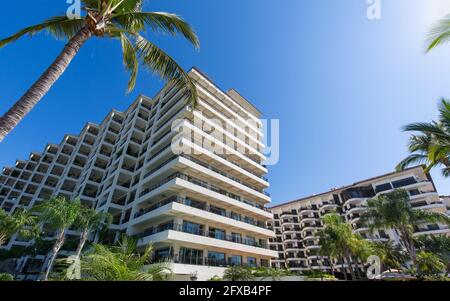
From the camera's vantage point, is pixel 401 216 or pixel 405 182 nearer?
pixel 401 216

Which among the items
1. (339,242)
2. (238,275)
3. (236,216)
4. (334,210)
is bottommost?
(238,275)

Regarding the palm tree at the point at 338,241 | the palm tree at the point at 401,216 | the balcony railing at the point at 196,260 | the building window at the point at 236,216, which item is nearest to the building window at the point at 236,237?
the building window at the point at 236,216

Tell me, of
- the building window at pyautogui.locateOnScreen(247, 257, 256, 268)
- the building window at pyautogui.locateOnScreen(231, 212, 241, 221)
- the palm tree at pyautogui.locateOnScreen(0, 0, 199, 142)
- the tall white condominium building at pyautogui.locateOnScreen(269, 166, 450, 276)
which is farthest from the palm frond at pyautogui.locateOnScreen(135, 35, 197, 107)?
the tall white condominium building at pyautogui.locateOnScreen(269, 166, 450, 276)

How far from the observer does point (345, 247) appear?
31.1m

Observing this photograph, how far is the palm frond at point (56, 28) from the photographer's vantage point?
6.87 metres

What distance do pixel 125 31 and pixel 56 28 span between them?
8.28 feet

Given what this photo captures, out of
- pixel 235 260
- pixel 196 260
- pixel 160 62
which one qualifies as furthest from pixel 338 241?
pixel 160 62

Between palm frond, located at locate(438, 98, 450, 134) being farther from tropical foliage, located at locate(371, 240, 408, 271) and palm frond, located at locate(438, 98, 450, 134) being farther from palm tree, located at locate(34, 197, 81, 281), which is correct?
tropical foliage, located at locate(371, 240, 408, 271)

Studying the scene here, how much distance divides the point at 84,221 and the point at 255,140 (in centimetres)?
3030

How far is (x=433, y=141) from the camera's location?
40.7 ft

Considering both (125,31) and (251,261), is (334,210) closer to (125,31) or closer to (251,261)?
(251,261)
